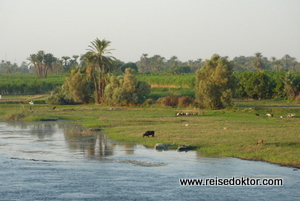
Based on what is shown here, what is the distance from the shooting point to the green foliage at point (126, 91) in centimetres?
7050

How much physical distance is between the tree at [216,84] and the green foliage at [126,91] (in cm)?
1069

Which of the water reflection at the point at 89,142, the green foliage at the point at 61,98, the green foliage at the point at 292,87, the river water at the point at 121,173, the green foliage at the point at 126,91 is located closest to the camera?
the river water at the point at 121,173

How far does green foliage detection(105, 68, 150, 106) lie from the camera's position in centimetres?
7050

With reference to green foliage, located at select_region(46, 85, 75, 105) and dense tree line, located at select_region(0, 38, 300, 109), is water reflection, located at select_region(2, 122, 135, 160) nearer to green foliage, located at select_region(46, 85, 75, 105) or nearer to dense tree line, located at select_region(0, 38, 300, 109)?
dense tree line, located at select_region(0, 38, 300, 109)

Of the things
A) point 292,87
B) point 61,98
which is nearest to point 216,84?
point 292,87

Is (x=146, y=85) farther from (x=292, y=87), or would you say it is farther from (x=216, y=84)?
(x=292, y=87)

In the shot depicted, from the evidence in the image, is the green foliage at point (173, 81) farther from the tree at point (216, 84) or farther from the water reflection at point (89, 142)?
the water reflection at point (89, 142)

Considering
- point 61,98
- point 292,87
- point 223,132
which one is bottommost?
point 223,132

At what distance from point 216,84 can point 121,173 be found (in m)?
40.3

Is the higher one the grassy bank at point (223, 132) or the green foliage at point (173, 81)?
the green foliage at point (173, 81)

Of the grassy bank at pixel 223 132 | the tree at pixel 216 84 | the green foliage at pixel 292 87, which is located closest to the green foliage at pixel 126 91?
the grassy bank at pixel 223 132

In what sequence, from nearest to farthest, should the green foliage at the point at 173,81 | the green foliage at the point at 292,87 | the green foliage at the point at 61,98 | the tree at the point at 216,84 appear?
the tree at the point at 216,84, the green foliage at the point at 292,87, the green foliage at the point at 61,98, the green foliage at the point at 173,81

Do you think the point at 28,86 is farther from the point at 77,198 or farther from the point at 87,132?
the point at 77,198

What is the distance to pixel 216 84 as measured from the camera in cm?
6247
